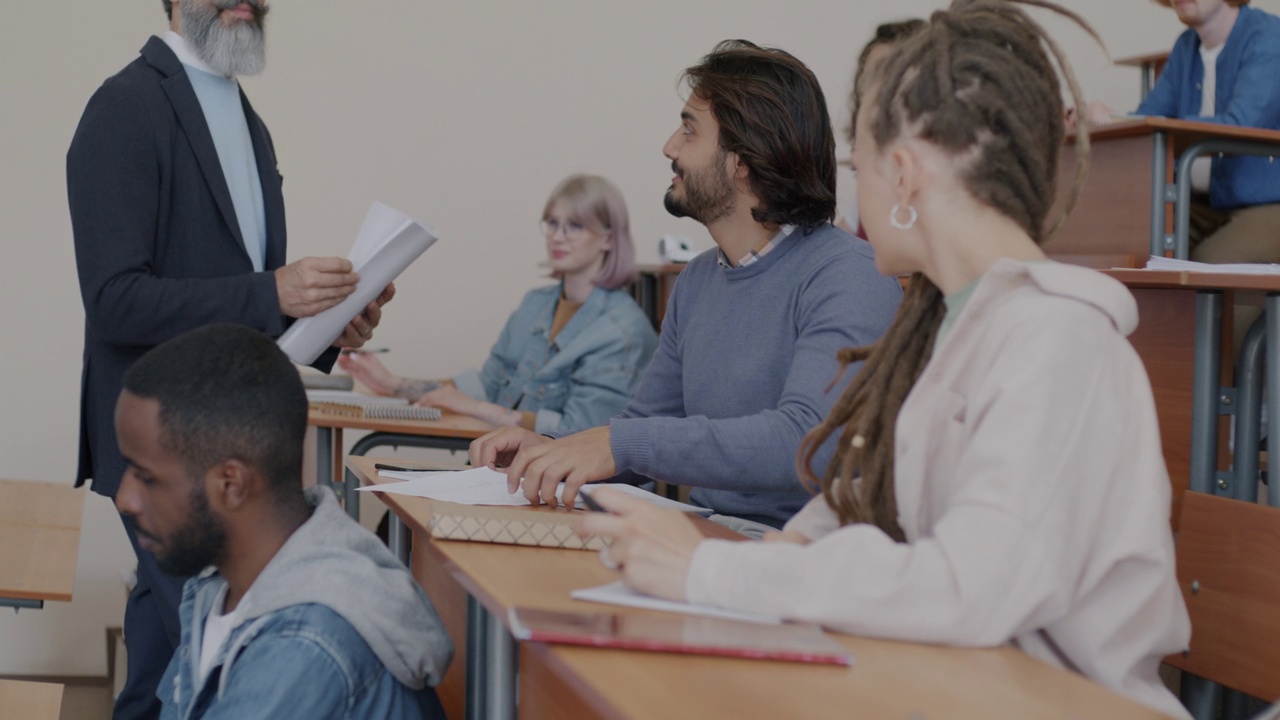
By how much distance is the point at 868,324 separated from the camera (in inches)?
69.7

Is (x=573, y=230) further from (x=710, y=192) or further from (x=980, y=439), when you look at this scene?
(x=980, y=439)

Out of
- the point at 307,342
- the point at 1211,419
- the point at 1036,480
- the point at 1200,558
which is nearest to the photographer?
the point at 1036,480

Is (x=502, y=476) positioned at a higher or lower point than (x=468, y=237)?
lower

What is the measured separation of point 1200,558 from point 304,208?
3579 millimetres

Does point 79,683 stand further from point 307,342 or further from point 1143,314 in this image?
point 1143,314

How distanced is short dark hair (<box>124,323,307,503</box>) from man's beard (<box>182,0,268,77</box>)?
1.00 m

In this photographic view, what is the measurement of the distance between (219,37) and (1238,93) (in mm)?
2686

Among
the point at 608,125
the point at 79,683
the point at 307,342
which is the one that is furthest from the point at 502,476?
the point at 608,125

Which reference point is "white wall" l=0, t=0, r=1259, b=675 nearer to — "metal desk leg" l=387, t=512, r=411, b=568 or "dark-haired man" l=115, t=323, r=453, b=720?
"metal desk leg" l=387, t=512, r=411, b=568

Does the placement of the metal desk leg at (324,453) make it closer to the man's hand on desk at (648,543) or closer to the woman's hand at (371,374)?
the woman's hand at (371,374)

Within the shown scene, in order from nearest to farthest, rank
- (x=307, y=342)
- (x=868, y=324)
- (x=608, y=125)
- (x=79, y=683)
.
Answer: (x=868, y=324), (x=307, y=342), (x=79, y=683), (x=608, y=125)

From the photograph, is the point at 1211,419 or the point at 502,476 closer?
the point at 502,476

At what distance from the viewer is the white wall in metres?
4.04

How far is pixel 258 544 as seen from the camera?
4.40ft
